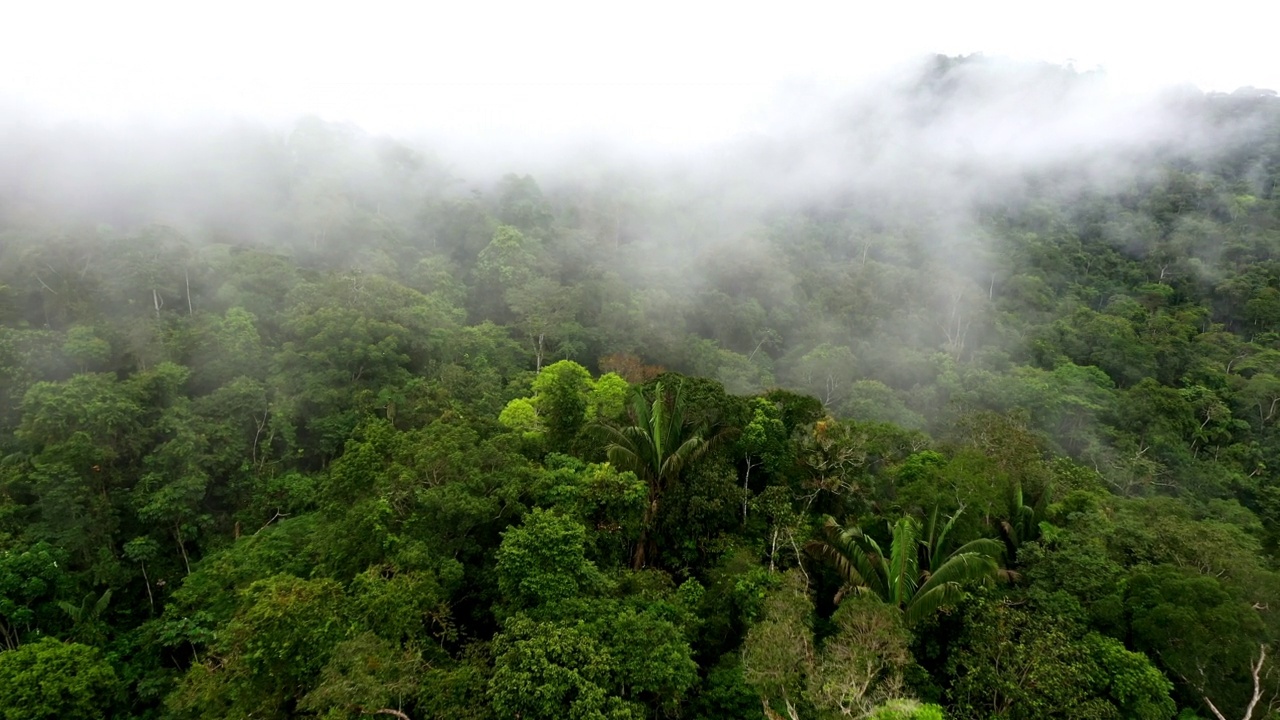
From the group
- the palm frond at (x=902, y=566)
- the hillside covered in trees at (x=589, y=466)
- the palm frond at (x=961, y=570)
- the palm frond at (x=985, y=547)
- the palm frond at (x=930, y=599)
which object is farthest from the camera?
the palm frond at (x=985, y=547)

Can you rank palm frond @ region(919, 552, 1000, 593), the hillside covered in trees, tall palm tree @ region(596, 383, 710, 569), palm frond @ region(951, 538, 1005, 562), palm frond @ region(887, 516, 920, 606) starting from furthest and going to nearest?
1. tall palm tree @ region(596, 383, 710, 569)
2. palm frond @ region(951, 538, 1005, 562)
3. palm frond @ region(887, 516, 920, 606)
4. palm frond @ region(919, 552, 1000, 593)
5. the hillside covered in trees

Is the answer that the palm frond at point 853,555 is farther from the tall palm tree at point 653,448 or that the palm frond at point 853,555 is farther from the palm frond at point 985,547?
the tall palm tree at point 653,448

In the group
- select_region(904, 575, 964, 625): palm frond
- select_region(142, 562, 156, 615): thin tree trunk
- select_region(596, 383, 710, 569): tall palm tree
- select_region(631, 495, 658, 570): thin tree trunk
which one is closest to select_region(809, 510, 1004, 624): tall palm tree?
select_region(904, 575, 964, 625): palm frond

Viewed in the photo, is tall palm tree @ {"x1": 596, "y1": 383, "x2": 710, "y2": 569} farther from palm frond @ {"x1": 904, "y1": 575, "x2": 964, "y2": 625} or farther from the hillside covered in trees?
palm frond @ {"x1": 904, "y1": 575, "x2": 964, "y2": 625}

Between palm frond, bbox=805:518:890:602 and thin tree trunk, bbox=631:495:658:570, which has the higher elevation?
palm frond, bbox=805:518:890:602

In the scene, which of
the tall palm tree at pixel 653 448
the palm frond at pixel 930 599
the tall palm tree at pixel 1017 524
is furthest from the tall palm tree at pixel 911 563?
the tall palm tree at pixel 653 448

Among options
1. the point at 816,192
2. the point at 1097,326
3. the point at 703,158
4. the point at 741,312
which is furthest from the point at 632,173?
the point at 1097,326
